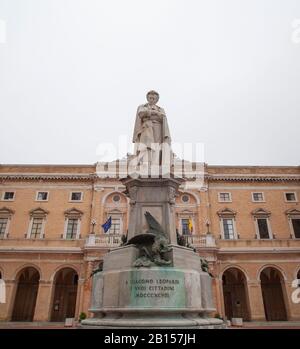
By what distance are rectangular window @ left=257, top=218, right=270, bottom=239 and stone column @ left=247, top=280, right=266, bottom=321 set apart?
4439 millimetres

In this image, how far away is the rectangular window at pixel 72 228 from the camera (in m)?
27.4

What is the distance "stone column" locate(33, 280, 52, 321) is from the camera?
23750 millimetres

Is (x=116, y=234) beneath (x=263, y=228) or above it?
beneath

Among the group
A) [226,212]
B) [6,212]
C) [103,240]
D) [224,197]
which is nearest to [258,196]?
[224,197]

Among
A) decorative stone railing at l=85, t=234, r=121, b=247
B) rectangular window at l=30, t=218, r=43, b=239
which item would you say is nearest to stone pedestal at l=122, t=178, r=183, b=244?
decorative stone railing at l=85, t=234, r=121, b=247

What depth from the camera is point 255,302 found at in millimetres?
24406

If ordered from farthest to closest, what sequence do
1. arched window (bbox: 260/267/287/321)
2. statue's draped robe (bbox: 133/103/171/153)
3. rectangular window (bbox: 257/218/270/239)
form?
rectangular window (bbox: 257/218/270/239)
arched window (bbox: 260/267/287/321)
statue's draped robe (bbox: 133/103/171/153)

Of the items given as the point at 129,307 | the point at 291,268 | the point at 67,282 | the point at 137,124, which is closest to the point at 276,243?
the point at 291,268

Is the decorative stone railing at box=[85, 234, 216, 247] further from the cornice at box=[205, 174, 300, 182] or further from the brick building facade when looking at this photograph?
the cornice at box=[205, 174, 300, 182]

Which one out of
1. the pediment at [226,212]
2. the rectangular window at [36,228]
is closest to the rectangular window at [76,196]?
the rectangular window at [36,228]

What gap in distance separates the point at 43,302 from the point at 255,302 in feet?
59.8

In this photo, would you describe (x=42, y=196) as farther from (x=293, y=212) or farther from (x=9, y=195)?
(x=293, y=212)

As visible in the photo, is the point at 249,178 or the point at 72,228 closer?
the point at 72,228

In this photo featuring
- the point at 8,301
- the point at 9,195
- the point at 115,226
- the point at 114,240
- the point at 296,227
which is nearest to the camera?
the point at 8,301
